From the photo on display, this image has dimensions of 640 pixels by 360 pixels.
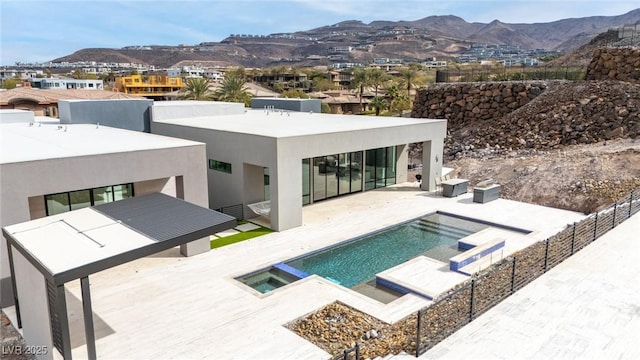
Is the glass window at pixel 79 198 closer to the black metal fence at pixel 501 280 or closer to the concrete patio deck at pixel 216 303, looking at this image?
the concrete patio deck at pixel 216 303

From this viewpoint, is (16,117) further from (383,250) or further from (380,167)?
(383,250)

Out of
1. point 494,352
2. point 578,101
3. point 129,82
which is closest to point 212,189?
point 494,352

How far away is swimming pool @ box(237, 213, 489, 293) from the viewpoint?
1240 centimetres

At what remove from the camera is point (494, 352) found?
25.9ft

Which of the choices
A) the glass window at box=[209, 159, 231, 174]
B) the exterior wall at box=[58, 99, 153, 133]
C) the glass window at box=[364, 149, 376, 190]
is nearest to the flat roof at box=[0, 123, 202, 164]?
the exterior wall at box=[58, 99, 153, 133]

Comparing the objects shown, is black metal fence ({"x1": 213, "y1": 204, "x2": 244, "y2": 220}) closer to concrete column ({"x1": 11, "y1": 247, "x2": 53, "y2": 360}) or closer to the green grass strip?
the green grass strip

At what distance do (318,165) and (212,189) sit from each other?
4495 mm

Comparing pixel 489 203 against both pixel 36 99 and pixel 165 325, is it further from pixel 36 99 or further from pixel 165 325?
pixel 36 99

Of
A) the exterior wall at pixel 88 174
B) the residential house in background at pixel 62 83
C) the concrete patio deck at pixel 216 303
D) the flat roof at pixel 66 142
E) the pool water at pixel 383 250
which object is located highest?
the residential house in background at pixel 62 83

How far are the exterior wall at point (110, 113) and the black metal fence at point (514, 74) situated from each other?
1173 inches

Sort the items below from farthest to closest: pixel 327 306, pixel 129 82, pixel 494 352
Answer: pixel 129 82 < pixel 327 306 < pixel 494 352

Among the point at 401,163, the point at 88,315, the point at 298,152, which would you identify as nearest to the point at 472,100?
the point at 401,163

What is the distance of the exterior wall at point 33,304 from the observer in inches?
313

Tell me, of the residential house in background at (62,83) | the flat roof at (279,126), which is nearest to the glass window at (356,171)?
the flat roof at (279,126)
